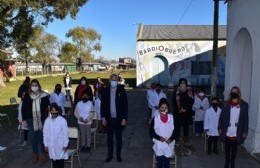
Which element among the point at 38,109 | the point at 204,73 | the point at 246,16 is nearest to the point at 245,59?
the point at 246,16

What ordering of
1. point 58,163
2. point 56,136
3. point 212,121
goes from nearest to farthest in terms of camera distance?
1. point 56,136
2. point 58,163
3. point 212,121

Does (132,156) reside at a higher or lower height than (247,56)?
lower

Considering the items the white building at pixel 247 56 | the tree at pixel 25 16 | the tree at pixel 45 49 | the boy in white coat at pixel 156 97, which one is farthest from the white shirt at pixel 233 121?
the tree at pixel 45 49

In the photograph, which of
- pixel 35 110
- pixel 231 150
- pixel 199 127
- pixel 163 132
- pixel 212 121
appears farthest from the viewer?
pixel 199 127

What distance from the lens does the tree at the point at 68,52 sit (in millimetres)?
83850

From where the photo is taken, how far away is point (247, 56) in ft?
38.9

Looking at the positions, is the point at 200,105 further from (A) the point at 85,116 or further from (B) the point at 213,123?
(A) the point at 85,116

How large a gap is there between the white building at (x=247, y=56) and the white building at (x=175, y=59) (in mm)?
18463

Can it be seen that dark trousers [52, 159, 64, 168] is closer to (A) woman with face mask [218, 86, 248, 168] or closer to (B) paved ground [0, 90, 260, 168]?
(B) paved ground [0, 90, 260, 168]

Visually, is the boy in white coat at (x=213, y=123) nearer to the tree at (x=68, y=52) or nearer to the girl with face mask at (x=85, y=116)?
the girl with face mask at (x=85, y=116)

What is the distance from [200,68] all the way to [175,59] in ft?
7.73

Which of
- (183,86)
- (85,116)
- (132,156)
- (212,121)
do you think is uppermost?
(183,86)

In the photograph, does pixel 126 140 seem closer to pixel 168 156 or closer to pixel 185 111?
pixel 185 111

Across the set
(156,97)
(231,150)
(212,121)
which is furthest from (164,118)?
(156,97)
